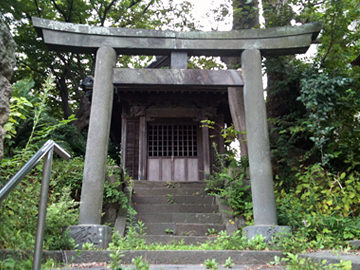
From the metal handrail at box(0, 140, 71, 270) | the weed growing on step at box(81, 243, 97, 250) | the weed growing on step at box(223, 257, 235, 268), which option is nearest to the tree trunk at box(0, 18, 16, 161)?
the metal handrail at box(0, 140, 71, 270)

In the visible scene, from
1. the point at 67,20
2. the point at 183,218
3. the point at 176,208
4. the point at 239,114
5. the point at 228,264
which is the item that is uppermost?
the point at 67,20

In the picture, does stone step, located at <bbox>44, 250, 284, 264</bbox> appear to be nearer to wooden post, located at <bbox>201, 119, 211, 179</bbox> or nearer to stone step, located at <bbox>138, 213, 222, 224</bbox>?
stone step, located at <bbox>138, 213, 222, 224</bbox>

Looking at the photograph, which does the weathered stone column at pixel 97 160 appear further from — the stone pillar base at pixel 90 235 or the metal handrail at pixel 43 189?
the metal handrail at pixel 43 189

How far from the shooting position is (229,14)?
386 inches

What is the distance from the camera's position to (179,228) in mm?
5957

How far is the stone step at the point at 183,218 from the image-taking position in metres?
6.33

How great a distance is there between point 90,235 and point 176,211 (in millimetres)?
2555

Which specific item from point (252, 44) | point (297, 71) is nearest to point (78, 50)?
point (252, 44)

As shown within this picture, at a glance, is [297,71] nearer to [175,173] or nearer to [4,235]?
[175,173]

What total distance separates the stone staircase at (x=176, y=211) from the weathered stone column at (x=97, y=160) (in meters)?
1.13

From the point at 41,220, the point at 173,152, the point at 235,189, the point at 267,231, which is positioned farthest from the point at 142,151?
the point at 41,220

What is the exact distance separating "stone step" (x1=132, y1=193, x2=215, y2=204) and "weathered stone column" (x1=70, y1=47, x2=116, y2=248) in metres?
2.33

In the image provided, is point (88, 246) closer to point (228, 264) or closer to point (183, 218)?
point (228, 264)

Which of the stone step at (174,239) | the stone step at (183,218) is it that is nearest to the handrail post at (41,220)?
the stone step at (174,239)
